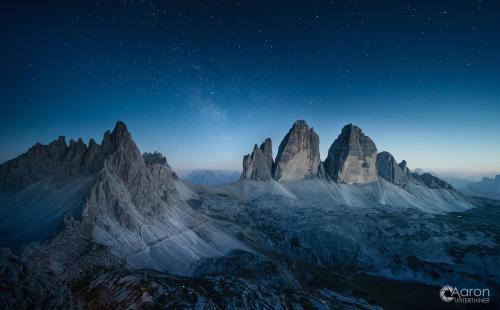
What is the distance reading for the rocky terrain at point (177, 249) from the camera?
34344 mm

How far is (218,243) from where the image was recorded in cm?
9231

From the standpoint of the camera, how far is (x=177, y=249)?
77875 millimetres

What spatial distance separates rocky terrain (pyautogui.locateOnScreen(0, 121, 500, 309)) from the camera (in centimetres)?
3434

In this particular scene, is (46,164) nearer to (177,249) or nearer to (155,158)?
(177,249)

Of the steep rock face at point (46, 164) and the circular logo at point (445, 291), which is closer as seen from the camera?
the circular logo at point (445, 291)

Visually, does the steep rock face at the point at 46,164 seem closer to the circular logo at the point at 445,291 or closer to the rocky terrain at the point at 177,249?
the rocky terrain at the point at 177,249

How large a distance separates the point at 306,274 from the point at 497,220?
183 m

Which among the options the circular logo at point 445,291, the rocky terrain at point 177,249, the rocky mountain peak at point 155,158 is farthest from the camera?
the rocky mountain peak at point 155,158

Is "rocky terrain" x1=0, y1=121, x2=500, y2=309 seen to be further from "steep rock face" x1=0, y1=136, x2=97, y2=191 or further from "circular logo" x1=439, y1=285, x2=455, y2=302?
"circular logo" x1=439, y1=285, x2=455, y2=302

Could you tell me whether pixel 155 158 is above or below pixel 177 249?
above

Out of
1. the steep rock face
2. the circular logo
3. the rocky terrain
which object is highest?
the steep rock face

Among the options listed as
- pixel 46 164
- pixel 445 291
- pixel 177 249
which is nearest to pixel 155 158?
pixel 46 164

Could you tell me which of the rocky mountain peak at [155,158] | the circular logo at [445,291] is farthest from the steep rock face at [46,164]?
the circular logo at [445,291]

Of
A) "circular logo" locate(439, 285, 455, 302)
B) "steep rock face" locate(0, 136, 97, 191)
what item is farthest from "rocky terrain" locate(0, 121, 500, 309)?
"circular logo" locate(439, 285, 455, 302)
